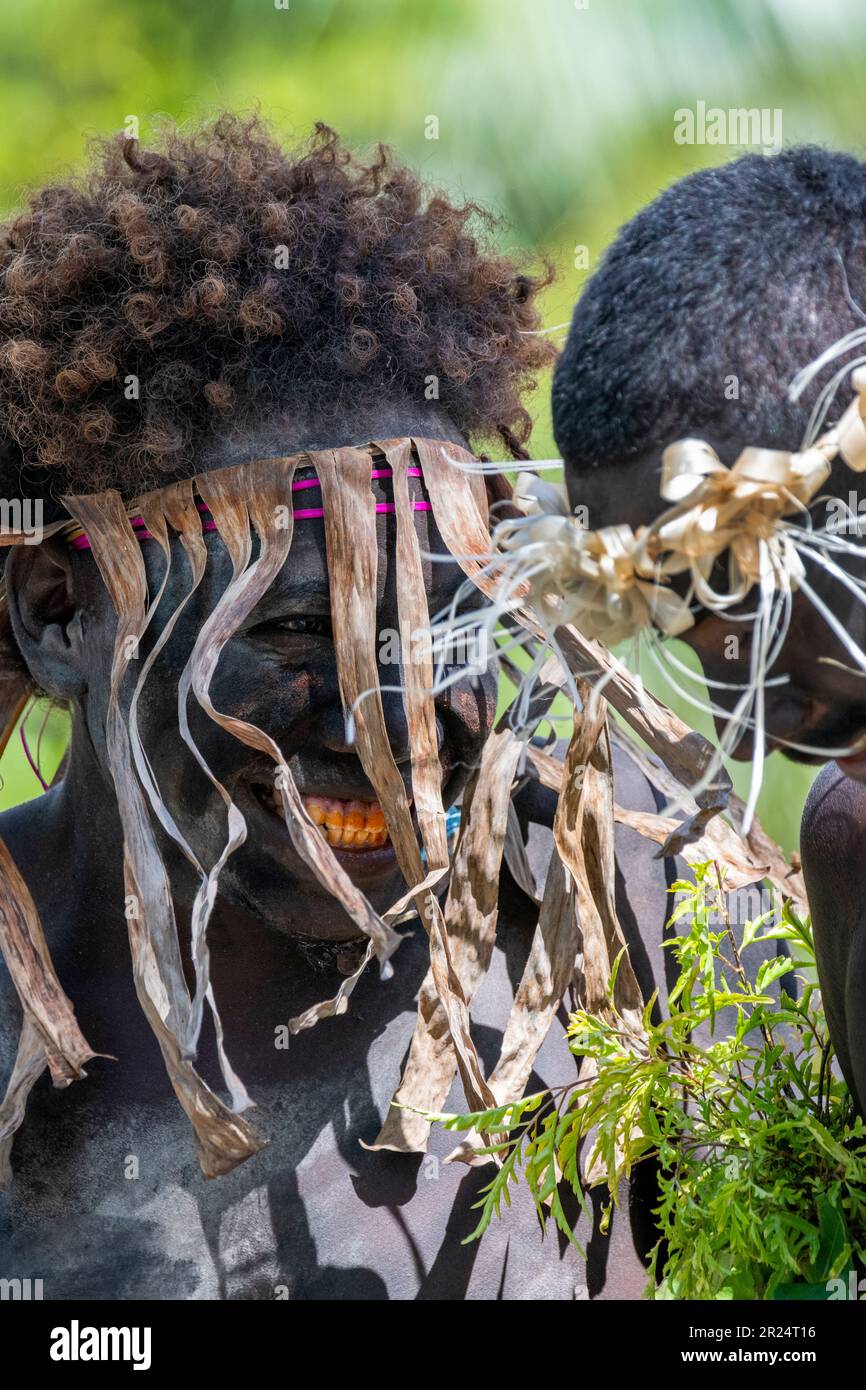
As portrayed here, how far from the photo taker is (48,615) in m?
2.07

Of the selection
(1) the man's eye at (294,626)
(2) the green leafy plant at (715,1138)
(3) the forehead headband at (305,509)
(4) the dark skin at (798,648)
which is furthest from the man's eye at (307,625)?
(4) the dark skin at (798,648)

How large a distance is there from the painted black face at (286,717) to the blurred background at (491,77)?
2.09m

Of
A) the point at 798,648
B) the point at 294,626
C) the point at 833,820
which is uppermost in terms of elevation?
the point at 294,626

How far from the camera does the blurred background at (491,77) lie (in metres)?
3.99

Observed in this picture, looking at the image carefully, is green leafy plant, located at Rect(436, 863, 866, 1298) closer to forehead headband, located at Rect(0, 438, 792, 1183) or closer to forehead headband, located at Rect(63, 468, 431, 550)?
forehead headband, located at Rect(0, 438, 792, 1183)

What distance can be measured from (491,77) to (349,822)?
2815 millimetres

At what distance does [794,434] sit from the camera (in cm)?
101

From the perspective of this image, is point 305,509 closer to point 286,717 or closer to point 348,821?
point 286,717

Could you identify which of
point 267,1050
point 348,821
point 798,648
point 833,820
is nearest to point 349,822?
point 348,821

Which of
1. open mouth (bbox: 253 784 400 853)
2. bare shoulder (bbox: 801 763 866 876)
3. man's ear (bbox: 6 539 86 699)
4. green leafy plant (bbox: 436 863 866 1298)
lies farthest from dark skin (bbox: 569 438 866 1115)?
man's ear (bbox: 6 539 86 699)

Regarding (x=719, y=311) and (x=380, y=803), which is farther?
(x=380, y=803)

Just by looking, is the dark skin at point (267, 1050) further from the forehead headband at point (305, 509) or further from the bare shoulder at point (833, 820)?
the bare shoulder at point (833, 820)

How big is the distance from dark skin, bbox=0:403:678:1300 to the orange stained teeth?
0.12 ft
